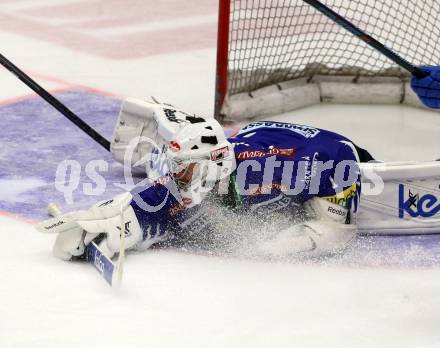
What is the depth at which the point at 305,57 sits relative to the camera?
6402mm

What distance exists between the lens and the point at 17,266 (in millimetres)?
4121

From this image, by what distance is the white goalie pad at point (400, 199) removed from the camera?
4453 mm

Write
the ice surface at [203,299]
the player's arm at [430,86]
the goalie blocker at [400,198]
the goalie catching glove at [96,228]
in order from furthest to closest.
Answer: the player's arm at [430,86], the goalie blocker at [400,198], the goalie catching glove at [96,228], the ice surface at [203,299]

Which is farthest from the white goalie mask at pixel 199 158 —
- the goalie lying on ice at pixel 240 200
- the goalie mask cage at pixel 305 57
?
the goalie mask cage at pixel 305 57

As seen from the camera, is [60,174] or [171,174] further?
[60,174]

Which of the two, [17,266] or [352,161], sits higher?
[352,161]

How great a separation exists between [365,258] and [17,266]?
125cm

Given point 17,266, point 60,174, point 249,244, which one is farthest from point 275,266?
point 60,174

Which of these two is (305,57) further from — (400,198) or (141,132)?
(400,198)

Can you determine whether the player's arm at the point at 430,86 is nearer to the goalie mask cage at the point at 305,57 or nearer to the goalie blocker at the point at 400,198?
the goalie blocker at the point at 400,198

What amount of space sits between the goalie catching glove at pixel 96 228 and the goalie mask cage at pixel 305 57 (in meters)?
1.80

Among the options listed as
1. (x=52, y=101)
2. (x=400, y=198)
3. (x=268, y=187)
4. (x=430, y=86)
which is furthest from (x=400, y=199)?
(x=52, y=101)

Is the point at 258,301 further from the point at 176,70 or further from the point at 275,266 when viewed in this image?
the point at 176,70

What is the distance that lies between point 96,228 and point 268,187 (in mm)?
661
